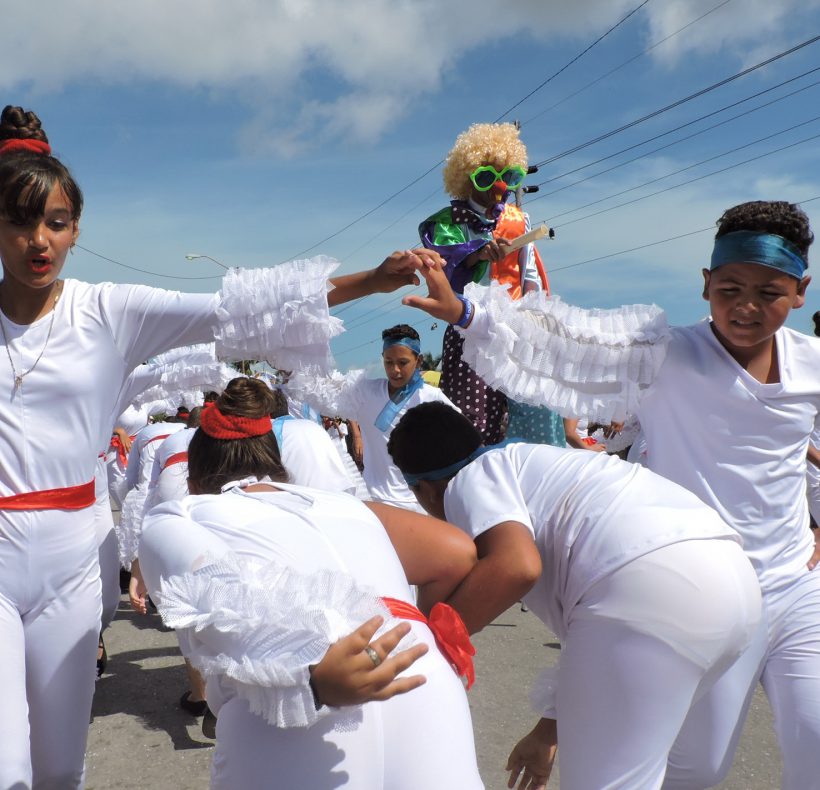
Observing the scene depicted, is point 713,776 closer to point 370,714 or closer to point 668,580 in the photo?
point 668,580

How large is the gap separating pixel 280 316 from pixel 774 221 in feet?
5.04

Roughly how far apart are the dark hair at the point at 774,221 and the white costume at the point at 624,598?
91cm

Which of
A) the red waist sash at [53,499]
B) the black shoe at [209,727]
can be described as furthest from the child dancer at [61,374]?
the black shoe at [209,727]

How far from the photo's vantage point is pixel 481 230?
12.9 feet

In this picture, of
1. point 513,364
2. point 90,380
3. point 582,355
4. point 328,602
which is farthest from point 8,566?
point 582,355

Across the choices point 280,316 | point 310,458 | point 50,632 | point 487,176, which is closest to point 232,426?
point 280,316

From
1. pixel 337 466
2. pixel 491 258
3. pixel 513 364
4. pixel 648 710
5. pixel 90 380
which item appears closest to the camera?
pixel 648 710

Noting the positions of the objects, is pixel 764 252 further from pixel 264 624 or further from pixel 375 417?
pixel 375 417

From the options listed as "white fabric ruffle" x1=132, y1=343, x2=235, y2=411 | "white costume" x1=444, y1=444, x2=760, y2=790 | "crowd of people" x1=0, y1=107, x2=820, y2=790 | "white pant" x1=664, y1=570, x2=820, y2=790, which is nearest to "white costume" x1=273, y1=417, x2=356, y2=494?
"white fabric ruffle" x1=132, y1=343, x2=235, y2=411

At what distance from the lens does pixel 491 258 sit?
138 inches

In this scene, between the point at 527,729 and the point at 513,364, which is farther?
the point at 527,729

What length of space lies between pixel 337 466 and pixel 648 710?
233 cm

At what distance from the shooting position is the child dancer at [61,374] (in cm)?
233

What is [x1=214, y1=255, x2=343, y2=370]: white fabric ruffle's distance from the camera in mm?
2301
